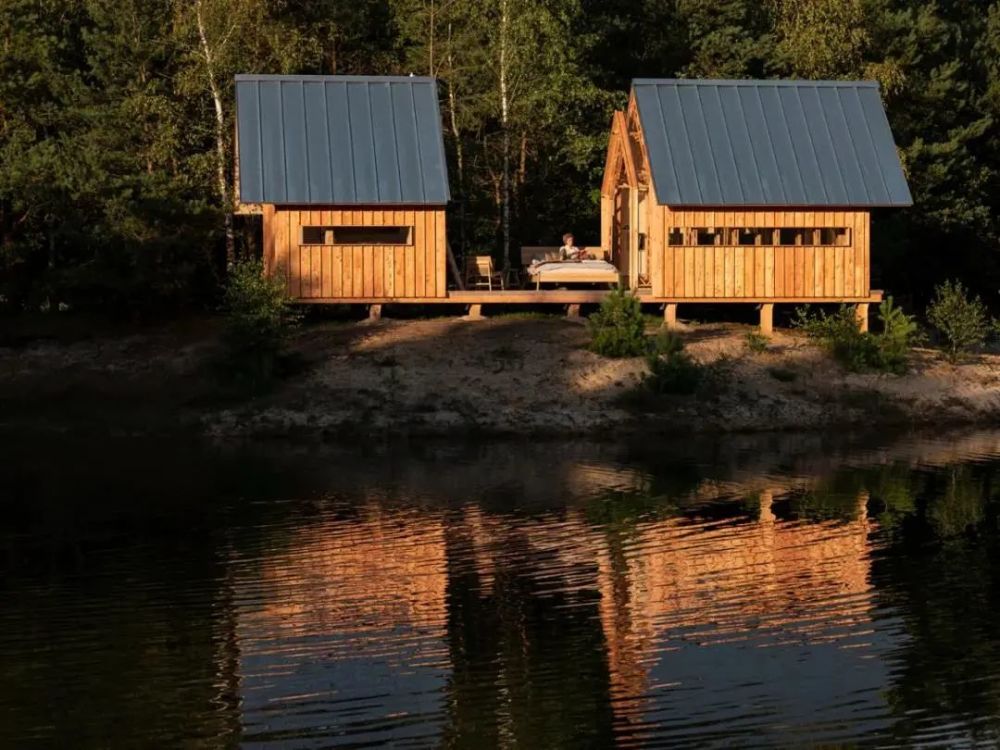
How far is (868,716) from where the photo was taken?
1448cm

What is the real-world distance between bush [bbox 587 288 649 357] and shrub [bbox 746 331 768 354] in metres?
2.46

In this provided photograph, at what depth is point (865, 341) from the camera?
3609cm

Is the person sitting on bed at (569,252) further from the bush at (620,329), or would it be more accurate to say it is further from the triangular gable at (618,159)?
the bush at (620,329)

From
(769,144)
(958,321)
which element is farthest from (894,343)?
(769,144)

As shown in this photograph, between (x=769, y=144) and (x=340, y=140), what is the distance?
361 inches

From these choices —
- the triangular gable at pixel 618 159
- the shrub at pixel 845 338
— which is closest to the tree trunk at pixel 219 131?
the triangular gable at pixel 618 159

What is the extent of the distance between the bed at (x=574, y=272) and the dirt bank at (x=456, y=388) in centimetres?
156

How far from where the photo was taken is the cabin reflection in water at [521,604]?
1536cm

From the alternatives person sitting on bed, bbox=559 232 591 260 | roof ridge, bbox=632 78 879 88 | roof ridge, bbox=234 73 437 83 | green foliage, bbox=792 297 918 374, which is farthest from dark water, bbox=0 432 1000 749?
roof ridge, bbox=632 78 879 88

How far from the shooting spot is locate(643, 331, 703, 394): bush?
1346 inches

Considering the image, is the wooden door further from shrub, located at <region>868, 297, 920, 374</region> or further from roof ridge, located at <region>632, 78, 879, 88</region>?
shrub, located at <region>868, 297, 920, 374</region>

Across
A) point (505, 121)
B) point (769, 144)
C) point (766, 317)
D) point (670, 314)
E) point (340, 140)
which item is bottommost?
point (766, 317)

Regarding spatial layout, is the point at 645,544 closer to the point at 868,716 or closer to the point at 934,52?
the point at 868,716

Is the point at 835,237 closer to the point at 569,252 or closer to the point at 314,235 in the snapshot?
the point at 569,252
